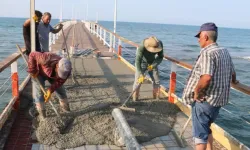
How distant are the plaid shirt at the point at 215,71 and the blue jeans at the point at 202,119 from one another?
0.27 ft

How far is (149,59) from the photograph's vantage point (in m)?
5.30

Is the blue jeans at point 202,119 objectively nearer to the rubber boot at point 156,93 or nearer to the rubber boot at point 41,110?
the rubber boot at point 41,110

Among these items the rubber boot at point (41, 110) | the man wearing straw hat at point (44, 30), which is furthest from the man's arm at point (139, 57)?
the man wearing straw hat at point (44, 30)

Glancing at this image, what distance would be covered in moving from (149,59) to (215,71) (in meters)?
2.61

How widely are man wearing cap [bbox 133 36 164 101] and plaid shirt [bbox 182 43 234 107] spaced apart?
1972mm

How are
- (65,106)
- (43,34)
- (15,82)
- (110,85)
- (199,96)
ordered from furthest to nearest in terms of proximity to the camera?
(110,85)
(43,34)
(15,82)
(65,106)
(199,96)

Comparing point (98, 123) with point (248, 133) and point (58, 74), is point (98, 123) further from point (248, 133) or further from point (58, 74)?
point (248, 133)

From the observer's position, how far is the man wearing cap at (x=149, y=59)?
4.88 meters

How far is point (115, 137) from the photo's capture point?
3727 mm

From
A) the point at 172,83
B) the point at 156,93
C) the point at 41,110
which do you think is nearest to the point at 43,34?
the point at 41,110

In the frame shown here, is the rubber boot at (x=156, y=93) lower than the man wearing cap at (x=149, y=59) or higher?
lower

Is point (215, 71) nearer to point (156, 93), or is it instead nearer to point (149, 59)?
point (149, 59)

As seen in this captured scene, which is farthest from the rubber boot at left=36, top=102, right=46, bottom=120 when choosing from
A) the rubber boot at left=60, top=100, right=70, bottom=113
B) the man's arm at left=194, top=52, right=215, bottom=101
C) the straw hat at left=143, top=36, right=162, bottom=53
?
the man's arm at left=194, top=52, right=215, bottom=101

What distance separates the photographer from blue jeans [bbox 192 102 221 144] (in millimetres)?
2914
